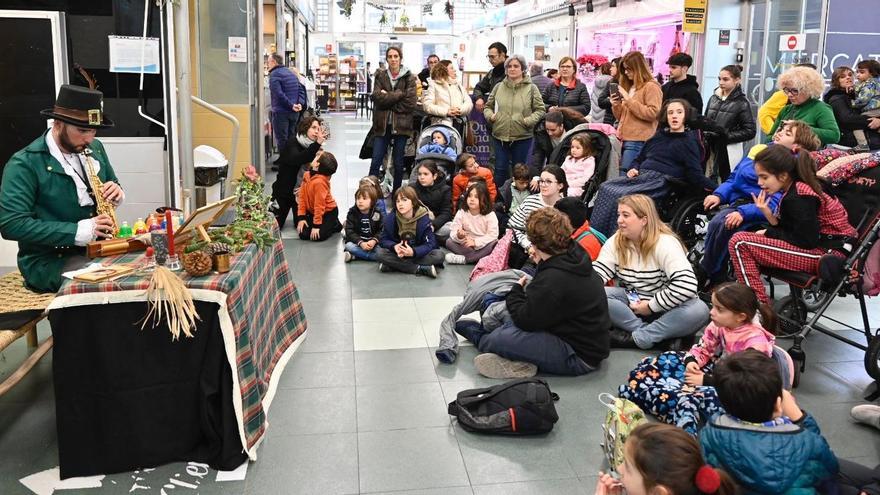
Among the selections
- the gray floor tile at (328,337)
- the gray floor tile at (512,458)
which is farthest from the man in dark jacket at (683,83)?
the gray floor tile at (512,458)

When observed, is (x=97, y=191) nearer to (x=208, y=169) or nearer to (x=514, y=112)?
(x=208, y=169)

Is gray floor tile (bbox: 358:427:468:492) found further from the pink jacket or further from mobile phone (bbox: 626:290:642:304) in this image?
mobile phone (bbox: 626:290:642:304)

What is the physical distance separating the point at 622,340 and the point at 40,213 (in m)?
3.25

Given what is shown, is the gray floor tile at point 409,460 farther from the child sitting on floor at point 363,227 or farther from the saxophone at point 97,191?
the child sitting on floor at point 363,227

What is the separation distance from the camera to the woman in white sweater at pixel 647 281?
441 cm

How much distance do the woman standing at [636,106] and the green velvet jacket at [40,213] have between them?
4.43 meters

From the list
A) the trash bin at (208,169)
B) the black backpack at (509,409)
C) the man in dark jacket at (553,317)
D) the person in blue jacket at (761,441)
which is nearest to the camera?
the person in blue jacket at (761,441)

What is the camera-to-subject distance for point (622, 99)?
22.3 feet

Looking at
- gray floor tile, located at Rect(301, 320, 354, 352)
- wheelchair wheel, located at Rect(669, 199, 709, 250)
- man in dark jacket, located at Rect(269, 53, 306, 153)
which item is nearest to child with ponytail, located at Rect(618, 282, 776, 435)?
gray floor tile, located at Rect(301, 320, 354, 352)

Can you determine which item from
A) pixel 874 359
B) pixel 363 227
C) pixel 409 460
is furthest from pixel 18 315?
pixel 874 359

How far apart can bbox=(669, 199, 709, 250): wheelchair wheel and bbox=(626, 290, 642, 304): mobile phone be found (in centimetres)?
143

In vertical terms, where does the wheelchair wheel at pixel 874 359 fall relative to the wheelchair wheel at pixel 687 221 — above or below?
below

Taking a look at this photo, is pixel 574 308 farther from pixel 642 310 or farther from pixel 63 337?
pixel 63 337

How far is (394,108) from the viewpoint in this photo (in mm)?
8891
